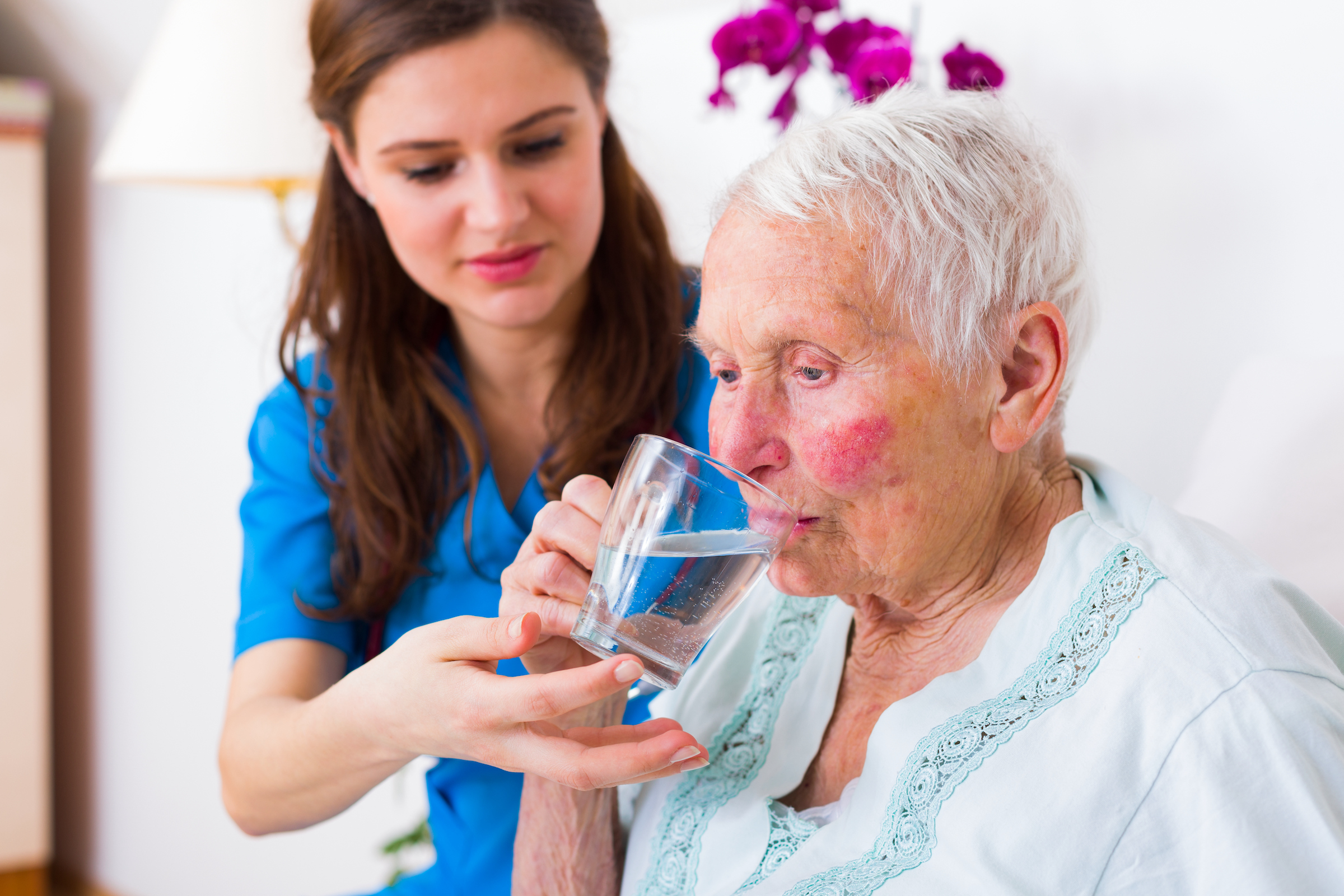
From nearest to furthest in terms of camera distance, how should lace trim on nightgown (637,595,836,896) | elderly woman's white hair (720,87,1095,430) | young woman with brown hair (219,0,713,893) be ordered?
elderly woman's white hair (720,87,1095,430), lace trim on nightgown (637,595,836,896), young woman with brown hair (219,0,713,893)

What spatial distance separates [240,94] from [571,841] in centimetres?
149

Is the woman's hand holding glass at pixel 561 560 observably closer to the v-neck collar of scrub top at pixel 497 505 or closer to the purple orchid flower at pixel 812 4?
→ the v-neck collar of scrub top at pixel 497 505

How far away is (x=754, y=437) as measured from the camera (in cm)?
98

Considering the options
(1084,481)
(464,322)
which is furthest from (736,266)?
(464,322)

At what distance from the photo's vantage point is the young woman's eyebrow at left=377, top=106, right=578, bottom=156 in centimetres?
140

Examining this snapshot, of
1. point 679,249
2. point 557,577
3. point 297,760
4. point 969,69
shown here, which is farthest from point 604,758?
point 679,249

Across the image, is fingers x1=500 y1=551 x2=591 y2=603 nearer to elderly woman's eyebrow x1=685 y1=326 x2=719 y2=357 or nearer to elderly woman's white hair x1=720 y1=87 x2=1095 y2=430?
elderly woman's eyebrow x1=685 y1=326 x2=719 y2=357

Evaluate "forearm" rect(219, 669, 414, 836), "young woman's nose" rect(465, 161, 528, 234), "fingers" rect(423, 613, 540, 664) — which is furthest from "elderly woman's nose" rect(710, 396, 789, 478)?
"young woman's nose" rect(465, 161, 528, 234)

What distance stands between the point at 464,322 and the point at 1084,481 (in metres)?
0.96

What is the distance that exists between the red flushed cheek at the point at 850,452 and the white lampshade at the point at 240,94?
137 centimetres

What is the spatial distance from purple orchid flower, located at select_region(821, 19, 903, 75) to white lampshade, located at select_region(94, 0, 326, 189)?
0.93m

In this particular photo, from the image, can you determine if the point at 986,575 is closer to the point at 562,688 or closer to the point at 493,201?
the point at 562,688

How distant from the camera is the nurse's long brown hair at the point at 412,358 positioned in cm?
154

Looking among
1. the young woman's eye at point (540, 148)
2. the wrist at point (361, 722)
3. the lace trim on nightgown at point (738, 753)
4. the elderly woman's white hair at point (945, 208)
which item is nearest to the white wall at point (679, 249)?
the elderly woman's white hair at point (945, 208)
